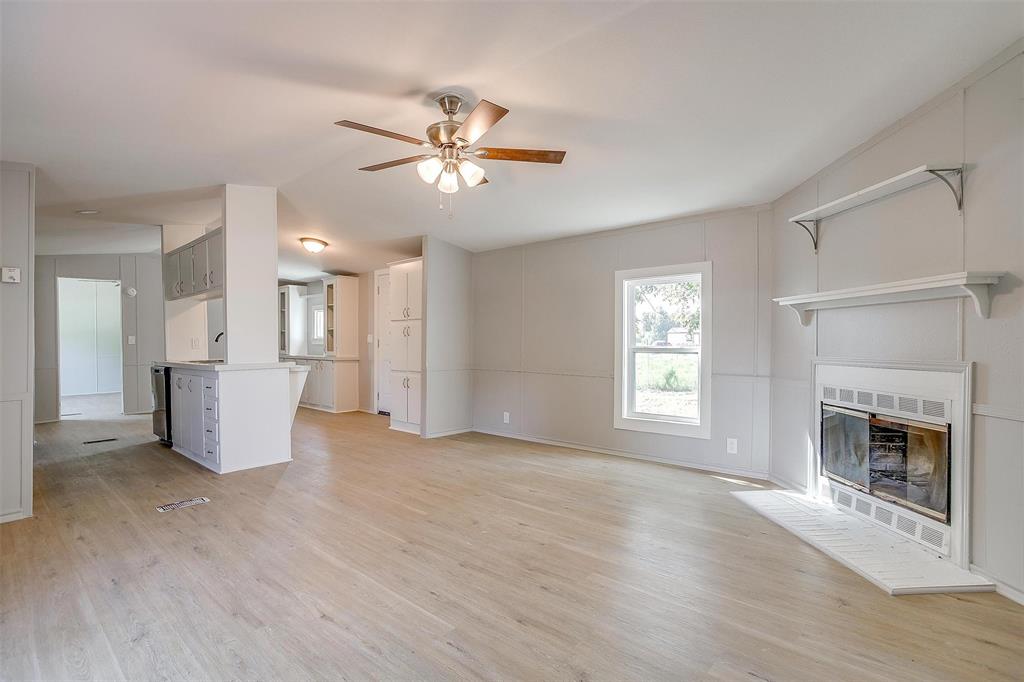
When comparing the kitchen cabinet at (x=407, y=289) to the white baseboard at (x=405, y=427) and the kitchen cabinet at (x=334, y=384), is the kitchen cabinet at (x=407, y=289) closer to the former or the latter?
the white baseboard at (x=405, y=427)

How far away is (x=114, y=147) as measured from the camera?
3.23 m

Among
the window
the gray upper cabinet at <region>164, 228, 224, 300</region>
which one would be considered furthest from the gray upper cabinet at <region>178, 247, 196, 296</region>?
the window

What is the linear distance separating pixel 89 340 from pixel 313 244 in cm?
766

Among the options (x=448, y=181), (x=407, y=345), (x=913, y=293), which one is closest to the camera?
(x=913, y=293)

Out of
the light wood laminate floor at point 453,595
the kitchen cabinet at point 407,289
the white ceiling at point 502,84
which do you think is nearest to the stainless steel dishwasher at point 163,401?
the light wood laminate floor at point 453,595

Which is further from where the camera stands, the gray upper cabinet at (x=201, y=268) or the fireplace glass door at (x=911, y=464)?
the gray upper cabinet at (x=201, y=268)

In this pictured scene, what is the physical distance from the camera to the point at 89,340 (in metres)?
10.1

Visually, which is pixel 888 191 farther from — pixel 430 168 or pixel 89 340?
pixel 89 340

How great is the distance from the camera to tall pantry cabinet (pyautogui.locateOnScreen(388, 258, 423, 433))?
6.00m

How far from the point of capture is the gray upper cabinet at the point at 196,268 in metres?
4.57

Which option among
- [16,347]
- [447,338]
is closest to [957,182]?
[447,338]

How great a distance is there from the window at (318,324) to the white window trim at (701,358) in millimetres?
6242

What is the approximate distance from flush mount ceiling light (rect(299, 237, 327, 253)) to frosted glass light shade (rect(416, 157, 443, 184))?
12.5 ft

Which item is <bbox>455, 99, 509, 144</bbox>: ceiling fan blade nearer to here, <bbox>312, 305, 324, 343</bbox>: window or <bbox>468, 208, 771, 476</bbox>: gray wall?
<bbox>468, 208, 771, 476</bbox>: gray wall
